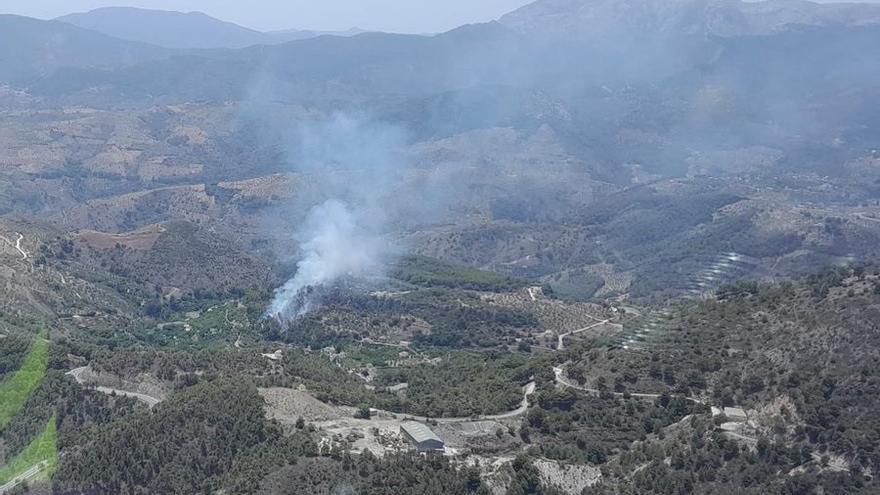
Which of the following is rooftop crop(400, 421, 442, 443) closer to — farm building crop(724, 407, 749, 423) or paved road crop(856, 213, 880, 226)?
farm building crop(724, 407, 749, 423)

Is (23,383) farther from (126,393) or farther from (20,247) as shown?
(20,247)

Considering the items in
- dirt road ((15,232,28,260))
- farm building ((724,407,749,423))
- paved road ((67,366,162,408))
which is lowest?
dirt road ((15,232,28,260))

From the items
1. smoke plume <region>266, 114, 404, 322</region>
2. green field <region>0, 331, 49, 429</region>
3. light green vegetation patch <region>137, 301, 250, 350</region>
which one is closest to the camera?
green field <region>0, 331, 49, 429</region>

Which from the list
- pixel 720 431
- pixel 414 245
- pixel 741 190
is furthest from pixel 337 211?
pixel 720 431

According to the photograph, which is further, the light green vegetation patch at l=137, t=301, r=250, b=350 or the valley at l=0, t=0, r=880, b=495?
the light green vegetation patch at l=137, t=301, r=250, b=350

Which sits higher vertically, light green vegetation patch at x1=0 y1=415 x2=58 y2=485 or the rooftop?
the rooftop

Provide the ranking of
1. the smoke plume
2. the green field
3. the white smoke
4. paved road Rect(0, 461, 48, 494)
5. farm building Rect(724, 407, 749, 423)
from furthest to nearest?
the smoke plume, the white smoke, the green field, farm building Rect(724, 407, 749, 423), paved road Rect(0, 461, 48, 494)

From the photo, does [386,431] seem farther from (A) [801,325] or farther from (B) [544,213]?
(B) [544,213]

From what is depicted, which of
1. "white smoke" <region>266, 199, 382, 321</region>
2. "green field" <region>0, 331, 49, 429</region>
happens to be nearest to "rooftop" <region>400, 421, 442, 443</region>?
"green field" <region>0, 331, 49, 429</region>
